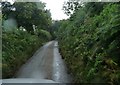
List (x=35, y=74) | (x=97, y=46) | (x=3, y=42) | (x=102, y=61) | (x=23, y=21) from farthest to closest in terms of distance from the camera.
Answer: (x=23, y=21) → (x=3, y=42) → (x=35, y=74) → (x=97, y=46) → (x=102, y=61)

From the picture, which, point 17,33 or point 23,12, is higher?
point 23,12

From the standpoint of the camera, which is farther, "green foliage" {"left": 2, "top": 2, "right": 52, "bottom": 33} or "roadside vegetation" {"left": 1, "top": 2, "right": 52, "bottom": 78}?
"green foliage" {"left": 2, "top": 2, "right": 52, "bottom": 33}

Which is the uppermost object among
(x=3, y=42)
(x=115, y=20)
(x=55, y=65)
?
(x=115, y=20)

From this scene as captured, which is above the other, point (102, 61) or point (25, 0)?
point (25, 0)

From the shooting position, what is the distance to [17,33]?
1128 inches

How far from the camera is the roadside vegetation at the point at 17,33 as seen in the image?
715 inches

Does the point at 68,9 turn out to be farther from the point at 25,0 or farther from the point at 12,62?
the point at 12,62

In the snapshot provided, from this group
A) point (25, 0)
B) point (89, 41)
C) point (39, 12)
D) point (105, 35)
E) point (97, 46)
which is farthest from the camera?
point (39, 12)

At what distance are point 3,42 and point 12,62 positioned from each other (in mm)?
2785

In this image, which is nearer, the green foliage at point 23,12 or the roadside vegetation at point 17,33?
the roadside vegetation at point 17,33

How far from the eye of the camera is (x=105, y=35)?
1007cm

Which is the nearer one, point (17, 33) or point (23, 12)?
point (17, 33)

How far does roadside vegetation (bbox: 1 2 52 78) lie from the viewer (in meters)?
18.2

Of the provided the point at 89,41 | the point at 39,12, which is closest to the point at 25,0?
the point at 39,12
